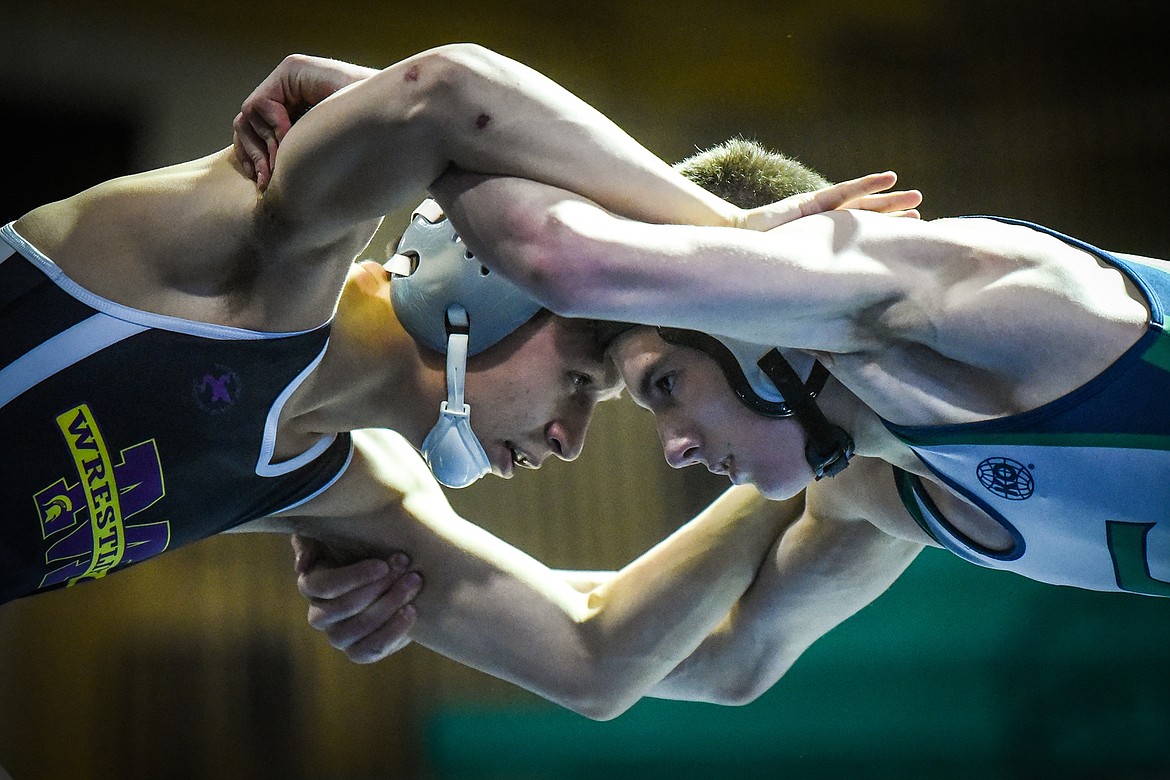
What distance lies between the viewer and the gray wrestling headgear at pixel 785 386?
170 cm

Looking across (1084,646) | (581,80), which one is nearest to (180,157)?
(581,80)

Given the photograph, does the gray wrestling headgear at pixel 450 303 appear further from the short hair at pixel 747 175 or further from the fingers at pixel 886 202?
the fingers at pixel 886 202

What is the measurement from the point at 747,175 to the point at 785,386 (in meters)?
0.36

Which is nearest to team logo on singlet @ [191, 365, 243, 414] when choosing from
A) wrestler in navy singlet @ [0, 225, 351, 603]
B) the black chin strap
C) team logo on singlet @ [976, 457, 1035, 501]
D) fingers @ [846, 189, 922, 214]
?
wrestler in navy singlet @ [0, 225, 351, 603]

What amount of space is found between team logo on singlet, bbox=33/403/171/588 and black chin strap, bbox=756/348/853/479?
36.9 inches

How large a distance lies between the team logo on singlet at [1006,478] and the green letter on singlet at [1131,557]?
121 millimetres

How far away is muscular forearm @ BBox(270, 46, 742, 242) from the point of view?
1.40 meters

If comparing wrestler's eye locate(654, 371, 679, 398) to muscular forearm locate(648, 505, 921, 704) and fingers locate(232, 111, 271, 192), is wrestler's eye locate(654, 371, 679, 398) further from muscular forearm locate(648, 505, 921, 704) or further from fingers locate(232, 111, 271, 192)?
fingers locate(232, 111, 271, 192)

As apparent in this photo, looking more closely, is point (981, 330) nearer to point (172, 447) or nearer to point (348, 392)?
point (348, 392)

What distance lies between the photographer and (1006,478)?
149 cm

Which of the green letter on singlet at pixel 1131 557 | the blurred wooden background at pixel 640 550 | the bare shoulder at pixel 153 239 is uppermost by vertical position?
the bare shoulder at pixel 153 239

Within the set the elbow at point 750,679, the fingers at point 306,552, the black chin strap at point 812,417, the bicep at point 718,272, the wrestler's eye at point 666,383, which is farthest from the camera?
the elbow at point 750,679

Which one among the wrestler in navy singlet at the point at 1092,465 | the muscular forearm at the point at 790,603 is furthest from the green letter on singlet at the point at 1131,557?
Answer: the muscular forearm at the point at 790,603

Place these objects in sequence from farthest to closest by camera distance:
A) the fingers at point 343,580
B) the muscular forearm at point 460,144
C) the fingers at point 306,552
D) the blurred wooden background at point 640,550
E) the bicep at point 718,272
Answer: the blurred wooden background at point 640,550 < the fingers at point 306,552 < the fingers at point 343,580 < the muscular forearm at point 460,144 < the bicep at point 718,272
